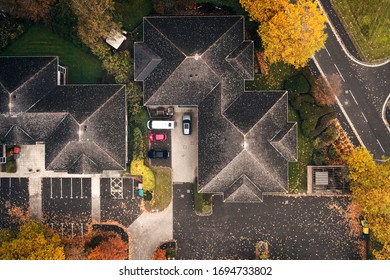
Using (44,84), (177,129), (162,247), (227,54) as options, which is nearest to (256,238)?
(162,247)

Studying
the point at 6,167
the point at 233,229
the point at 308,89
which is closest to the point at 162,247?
the point at 233,229

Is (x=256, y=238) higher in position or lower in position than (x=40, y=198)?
lower

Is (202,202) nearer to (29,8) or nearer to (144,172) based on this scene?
(144,172)

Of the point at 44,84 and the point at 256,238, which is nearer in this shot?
the point at 44,84

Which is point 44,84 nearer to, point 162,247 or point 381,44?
point 162,247

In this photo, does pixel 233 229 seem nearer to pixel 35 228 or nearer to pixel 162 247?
pixel 162 247

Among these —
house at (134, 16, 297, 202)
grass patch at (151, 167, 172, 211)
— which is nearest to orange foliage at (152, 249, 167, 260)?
grass patch at (151, 167, 172, 211)

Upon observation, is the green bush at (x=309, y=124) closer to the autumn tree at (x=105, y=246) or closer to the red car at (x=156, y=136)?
the red car at (x=156, y=136)

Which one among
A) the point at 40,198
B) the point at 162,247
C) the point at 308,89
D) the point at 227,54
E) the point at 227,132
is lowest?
the point at 162,247
